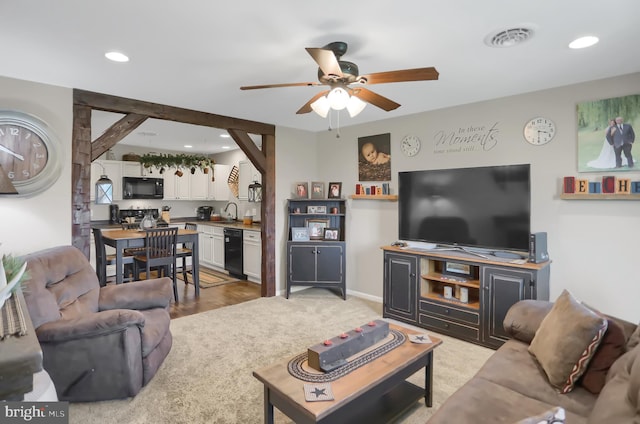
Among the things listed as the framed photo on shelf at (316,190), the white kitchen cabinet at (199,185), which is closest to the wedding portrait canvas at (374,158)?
the framed photo on shelf at (316,190)

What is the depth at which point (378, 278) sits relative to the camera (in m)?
4.83

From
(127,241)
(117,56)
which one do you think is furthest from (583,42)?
(127,241)

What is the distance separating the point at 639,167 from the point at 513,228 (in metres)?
1.03

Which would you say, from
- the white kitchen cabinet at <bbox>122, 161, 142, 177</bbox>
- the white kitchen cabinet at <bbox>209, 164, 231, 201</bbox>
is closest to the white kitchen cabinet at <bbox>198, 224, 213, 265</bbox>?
the white kitchen cabinet at <bbox>209, 164, 231, 201</bbox>

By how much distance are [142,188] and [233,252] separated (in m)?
2.25

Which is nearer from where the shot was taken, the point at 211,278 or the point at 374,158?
the point at 374,158

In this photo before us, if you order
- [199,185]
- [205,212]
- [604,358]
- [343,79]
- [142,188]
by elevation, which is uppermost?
[343,79]

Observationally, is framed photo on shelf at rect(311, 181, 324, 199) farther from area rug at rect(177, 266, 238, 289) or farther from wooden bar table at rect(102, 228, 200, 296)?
area rug at rect(177, 266, 238, 289)

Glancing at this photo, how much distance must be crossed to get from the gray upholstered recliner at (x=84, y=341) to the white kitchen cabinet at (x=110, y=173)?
416cm

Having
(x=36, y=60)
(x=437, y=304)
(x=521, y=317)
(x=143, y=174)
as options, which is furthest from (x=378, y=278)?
(x=143, y=174)

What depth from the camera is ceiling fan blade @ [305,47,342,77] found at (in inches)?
73.7

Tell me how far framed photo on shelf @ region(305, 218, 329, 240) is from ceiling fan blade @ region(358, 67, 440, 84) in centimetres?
308

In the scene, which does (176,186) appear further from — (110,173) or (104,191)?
(104,191)

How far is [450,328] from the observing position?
11.9ft
